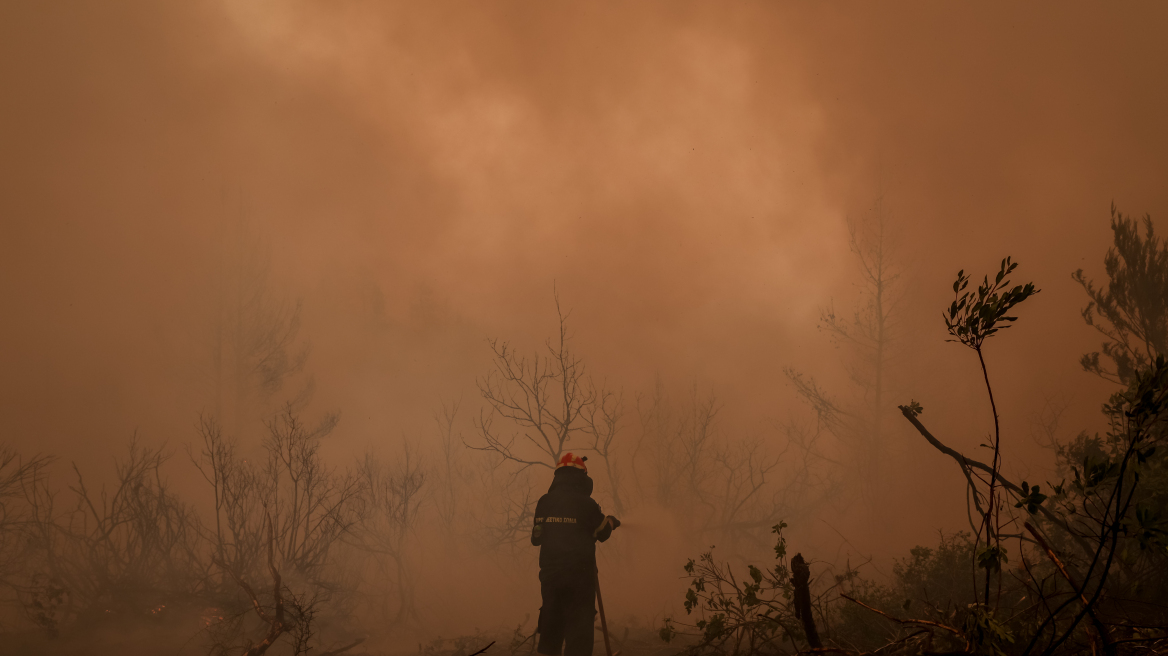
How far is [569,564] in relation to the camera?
6.01 metres

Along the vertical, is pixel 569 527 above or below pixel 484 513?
below

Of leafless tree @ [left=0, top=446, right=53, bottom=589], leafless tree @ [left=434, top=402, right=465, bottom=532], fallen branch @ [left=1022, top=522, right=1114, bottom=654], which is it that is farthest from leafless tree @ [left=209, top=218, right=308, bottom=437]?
fallen branch @ [left=1022, top=522, right=1114, bottom=654]

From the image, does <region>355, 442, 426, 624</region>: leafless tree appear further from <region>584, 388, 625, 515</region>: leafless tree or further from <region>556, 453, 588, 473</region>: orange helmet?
<region>556, 453, 588, 473</region>: orange helmet

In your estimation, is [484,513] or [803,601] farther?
[484,513]

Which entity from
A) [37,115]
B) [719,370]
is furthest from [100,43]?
[719,370]

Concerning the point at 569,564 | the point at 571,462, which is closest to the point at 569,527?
the point at 569,564

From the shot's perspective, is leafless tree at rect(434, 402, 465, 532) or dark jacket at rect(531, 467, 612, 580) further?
leafless tree at rect(434, 402, 465, 532)

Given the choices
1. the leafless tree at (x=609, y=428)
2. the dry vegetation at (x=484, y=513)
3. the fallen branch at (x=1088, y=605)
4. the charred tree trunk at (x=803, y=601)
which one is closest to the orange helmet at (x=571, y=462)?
the dry vegetation at (x=484, y=513)

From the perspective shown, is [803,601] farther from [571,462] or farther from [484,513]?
[484,513]

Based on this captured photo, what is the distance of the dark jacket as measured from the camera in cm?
602

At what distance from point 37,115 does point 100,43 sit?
3.29 metres

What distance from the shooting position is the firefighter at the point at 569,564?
233 inches

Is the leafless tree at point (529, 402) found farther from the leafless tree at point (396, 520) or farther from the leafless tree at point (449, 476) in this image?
the leafless tree at point (396, 520)

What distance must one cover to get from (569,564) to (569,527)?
1.20 ft
